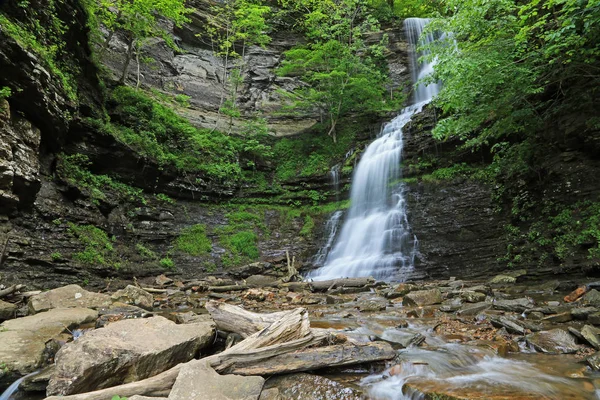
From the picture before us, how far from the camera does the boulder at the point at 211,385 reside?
2.59 metres

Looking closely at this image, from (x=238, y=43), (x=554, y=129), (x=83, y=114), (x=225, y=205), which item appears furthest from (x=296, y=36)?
(x=554, y=129)

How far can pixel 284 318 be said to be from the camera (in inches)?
139

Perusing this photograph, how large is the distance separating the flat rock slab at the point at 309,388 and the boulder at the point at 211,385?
184 mm

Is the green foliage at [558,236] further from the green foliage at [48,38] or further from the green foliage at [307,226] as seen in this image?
the green foliage at [48,38]

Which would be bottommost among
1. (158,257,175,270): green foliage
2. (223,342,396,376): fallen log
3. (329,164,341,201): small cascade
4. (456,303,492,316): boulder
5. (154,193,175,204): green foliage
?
(158,257,175,270): green foliage

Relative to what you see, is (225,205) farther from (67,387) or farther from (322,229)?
(67,387)

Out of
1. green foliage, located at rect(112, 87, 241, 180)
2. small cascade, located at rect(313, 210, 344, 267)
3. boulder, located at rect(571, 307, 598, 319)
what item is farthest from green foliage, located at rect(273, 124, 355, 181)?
boulder, located at rect(571, 307, 598, 319)

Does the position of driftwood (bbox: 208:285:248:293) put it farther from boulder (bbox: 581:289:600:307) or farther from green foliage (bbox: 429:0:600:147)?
boulder (bbox: 581:289:600:307)

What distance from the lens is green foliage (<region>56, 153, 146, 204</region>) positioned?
10.9m

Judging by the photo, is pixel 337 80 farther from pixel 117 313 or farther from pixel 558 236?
pixel 117 313

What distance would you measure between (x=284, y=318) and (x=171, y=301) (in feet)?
19.4

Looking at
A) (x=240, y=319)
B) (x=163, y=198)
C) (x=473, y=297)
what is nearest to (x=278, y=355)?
(x=240, y=319)

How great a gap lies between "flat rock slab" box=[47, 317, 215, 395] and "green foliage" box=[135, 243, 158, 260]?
9319 mm

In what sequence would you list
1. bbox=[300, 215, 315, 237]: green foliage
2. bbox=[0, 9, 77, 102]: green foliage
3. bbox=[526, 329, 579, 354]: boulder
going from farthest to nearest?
bbox=[300, 215, 315, 237]: green foliage < bbox=[0, 9, 77, 102]: green foliage < bbox=[526, 329, 579, 354]: boulder
